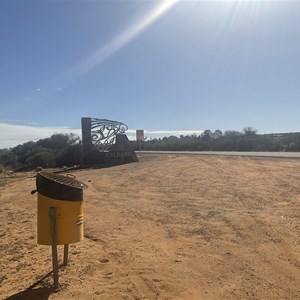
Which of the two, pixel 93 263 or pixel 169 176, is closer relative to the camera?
pixel 93 263

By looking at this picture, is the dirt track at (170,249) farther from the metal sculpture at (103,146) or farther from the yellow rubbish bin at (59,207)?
the metal sculpture at (103,146)

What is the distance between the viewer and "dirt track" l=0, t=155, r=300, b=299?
450cm

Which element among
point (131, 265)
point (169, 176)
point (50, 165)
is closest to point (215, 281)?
point (131, 265)

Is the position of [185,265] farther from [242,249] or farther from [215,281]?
[242,249]

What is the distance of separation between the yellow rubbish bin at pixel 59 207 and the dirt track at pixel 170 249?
1.98ft

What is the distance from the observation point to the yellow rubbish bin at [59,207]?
4582 mm

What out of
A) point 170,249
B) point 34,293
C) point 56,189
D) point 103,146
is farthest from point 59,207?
point 103,146

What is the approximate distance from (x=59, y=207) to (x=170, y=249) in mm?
2136

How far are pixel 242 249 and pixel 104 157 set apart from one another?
22.1m

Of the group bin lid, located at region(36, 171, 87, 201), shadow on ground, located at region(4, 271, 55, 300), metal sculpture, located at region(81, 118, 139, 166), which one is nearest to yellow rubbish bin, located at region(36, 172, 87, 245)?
bin lid, located at region(36, 171, 87, 201)

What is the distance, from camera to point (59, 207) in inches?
182

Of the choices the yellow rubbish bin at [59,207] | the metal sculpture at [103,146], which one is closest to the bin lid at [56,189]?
the yellow rubbish bin at [59,207]

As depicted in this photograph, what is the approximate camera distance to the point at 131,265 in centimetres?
525

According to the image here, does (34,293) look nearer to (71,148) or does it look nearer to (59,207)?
(59,207)
